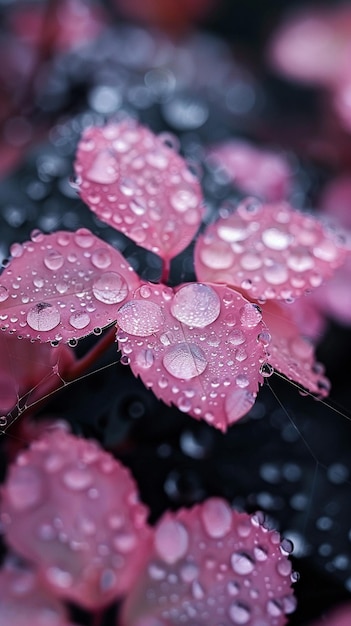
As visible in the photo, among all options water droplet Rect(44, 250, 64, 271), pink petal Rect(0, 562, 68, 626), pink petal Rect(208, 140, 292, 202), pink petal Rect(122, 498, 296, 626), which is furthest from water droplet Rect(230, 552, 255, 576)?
pink petal Rect(208, 140, 292, 202)

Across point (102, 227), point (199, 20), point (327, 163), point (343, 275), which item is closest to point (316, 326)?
point (343, 275)

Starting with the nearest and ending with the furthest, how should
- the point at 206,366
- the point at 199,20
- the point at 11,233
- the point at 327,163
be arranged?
the point at 206,366
the point at 11,233
the point at 327,163
the point at 199,20

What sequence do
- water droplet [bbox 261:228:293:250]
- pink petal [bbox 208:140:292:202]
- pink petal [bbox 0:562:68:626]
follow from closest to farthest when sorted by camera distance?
1. pink petal [bbox 0:562:68:626]
2. water droplet [bbox 261:228:293:250]
3. pink petal [bbox 208:140:292:202]

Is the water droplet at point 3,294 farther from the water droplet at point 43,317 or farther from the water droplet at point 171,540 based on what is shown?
the water droplet at point 171,540

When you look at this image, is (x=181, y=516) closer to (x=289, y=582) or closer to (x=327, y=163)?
(x=289, y=582)

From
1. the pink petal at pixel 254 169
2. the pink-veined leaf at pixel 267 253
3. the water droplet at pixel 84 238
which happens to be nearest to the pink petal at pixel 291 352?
the pink-veined leaf at pixel 267 253

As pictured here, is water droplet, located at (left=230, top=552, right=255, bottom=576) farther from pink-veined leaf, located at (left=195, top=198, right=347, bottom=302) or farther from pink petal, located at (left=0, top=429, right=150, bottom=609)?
pink-veined leaf, located at (left=195, top=198, right=347, bottom=302)
